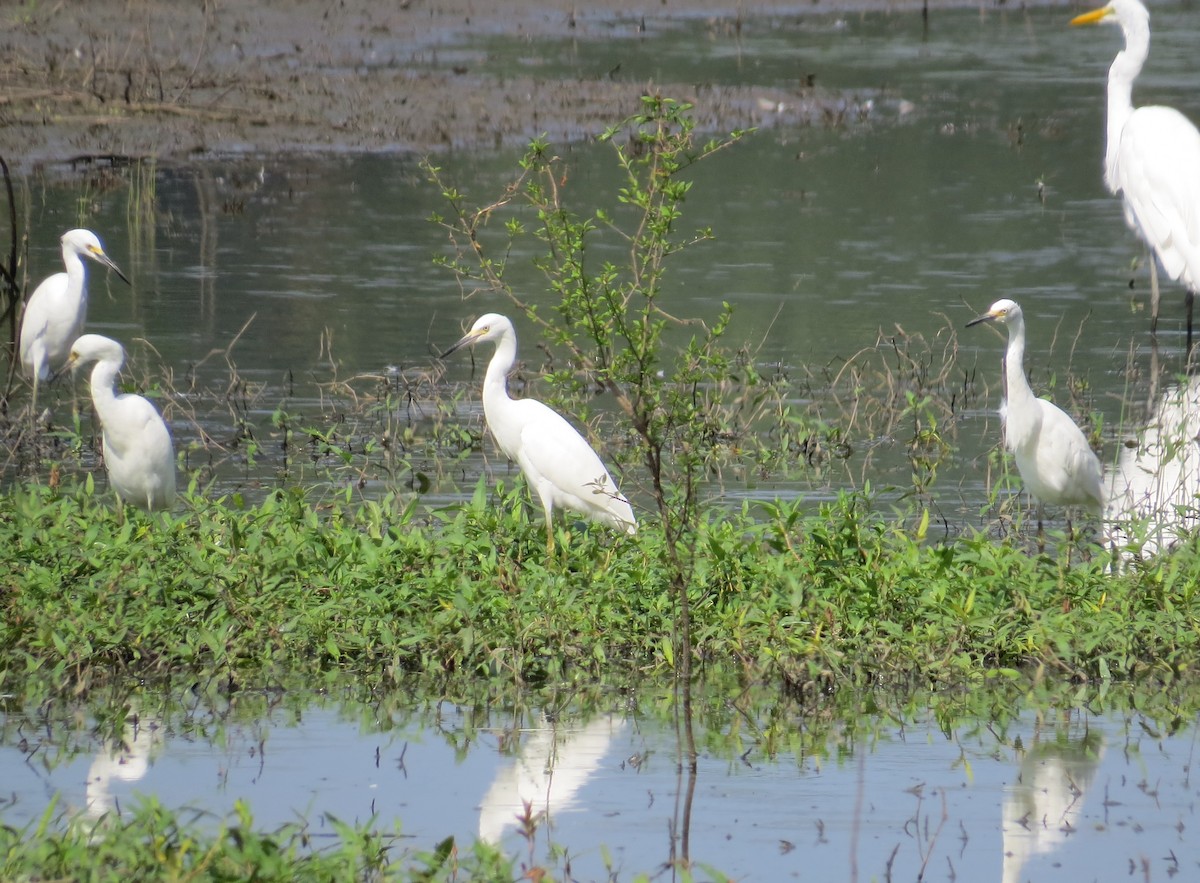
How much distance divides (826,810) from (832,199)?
10.6m

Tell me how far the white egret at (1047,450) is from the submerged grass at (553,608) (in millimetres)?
723

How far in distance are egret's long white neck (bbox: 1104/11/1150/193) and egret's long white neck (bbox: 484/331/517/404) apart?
5477mm

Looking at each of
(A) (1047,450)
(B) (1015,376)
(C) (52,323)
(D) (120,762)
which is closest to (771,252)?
(C) (52,323)

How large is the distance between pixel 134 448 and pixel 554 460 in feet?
4.65

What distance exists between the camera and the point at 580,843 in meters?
4.11

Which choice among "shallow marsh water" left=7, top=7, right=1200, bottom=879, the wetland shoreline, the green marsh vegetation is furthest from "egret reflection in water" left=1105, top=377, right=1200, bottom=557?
the wetland shoreline

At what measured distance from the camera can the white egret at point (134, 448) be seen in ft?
20.8

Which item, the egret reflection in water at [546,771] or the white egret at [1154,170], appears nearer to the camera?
the egret reflection in water at [546,771]

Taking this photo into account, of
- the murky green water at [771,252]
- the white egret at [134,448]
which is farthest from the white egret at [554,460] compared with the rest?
the white egret at [134,448]

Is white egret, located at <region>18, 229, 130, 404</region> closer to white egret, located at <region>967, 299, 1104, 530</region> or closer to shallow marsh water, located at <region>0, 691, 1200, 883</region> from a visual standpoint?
shallow marsh water, located at <region>0, 691, 1200, 883</region>

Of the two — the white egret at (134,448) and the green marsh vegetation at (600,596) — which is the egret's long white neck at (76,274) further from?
the green marsh vegetation at (600,596)

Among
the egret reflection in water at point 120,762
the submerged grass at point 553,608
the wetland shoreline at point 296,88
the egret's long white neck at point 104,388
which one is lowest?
the egret reflection in water at point 120,762

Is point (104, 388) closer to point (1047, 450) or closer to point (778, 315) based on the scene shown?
point (1047, 450)

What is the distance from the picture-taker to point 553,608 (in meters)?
5.25
